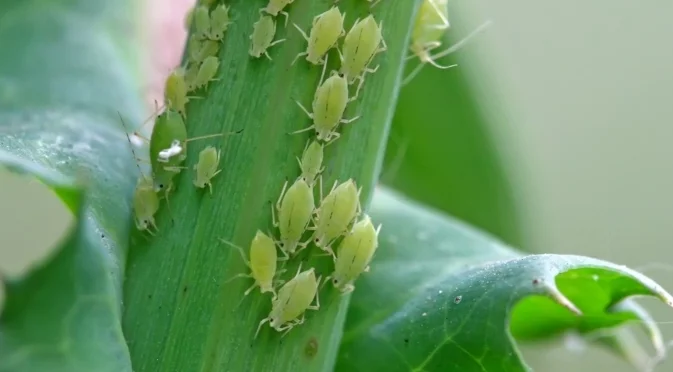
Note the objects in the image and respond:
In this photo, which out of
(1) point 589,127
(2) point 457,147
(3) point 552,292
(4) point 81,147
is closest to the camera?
(3) point 552,292

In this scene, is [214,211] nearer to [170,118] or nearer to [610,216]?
[170,118]

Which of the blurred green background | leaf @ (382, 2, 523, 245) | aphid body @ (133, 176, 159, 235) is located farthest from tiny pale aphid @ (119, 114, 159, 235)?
the blurred green background

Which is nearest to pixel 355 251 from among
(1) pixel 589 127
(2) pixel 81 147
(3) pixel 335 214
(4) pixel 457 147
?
(3) pixel 335 214

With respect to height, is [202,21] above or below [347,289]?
above

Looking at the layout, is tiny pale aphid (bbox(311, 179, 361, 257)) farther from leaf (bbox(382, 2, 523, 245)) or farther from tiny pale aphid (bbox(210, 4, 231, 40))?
leaf (bbox(382, 2, 523, 245))

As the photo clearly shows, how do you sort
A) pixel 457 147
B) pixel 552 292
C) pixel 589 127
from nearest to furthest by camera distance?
pixel 552 292 → pixel 457 147 → pixel 589 127

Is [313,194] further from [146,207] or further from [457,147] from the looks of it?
[457,147]

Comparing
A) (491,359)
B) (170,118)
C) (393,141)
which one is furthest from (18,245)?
(491,359)
